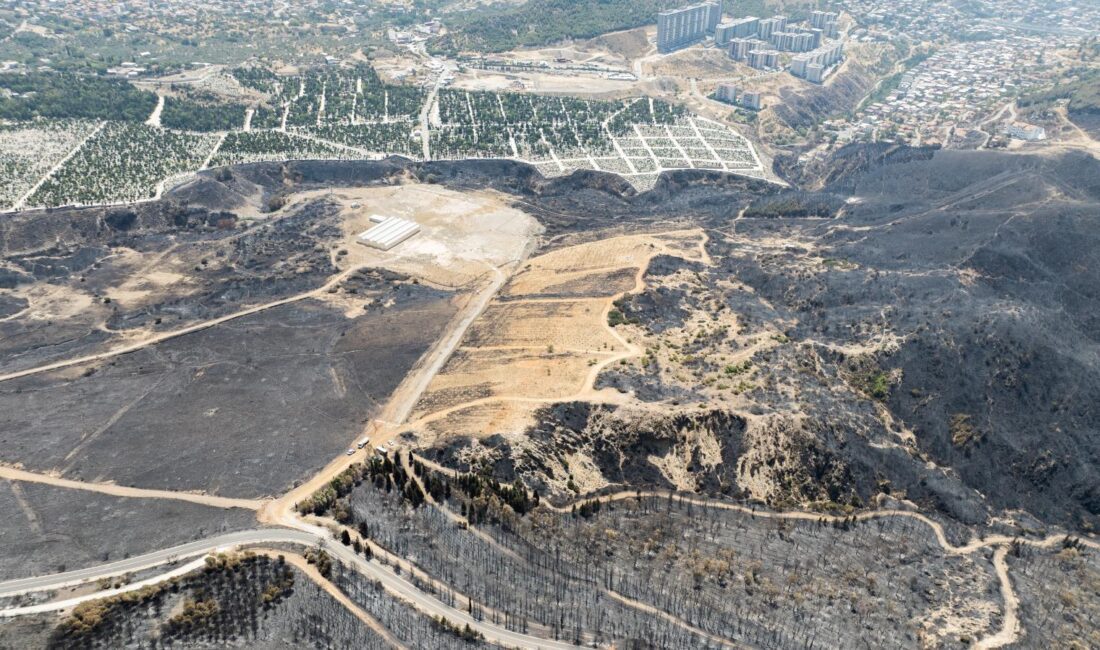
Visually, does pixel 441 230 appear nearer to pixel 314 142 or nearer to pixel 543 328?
pixel 543 328

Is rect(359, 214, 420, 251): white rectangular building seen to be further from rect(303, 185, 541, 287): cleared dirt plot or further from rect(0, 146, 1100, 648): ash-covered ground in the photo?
rect(0, 146, 1100, 648): ash-covered ground

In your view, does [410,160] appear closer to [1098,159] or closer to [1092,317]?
[1092,317]

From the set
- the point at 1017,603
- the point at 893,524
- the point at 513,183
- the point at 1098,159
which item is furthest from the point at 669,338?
the point at 1098,159

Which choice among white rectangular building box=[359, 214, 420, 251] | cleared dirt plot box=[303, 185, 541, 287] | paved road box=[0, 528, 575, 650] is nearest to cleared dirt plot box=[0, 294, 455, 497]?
paved road box=[0, 528, 575, 650]

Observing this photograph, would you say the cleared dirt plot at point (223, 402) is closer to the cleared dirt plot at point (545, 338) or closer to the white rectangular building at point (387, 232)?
the cleared dirt plot at point (545, 338)

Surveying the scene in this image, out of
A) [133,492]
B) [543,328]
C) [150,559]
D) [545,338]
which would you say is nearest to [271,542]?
[150,559]

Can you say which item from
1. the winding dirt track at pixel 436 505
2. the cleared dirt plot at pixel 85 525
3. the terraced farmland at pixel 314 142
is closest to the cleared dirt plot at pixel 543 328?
the winding dirt track at pixel 436 505
